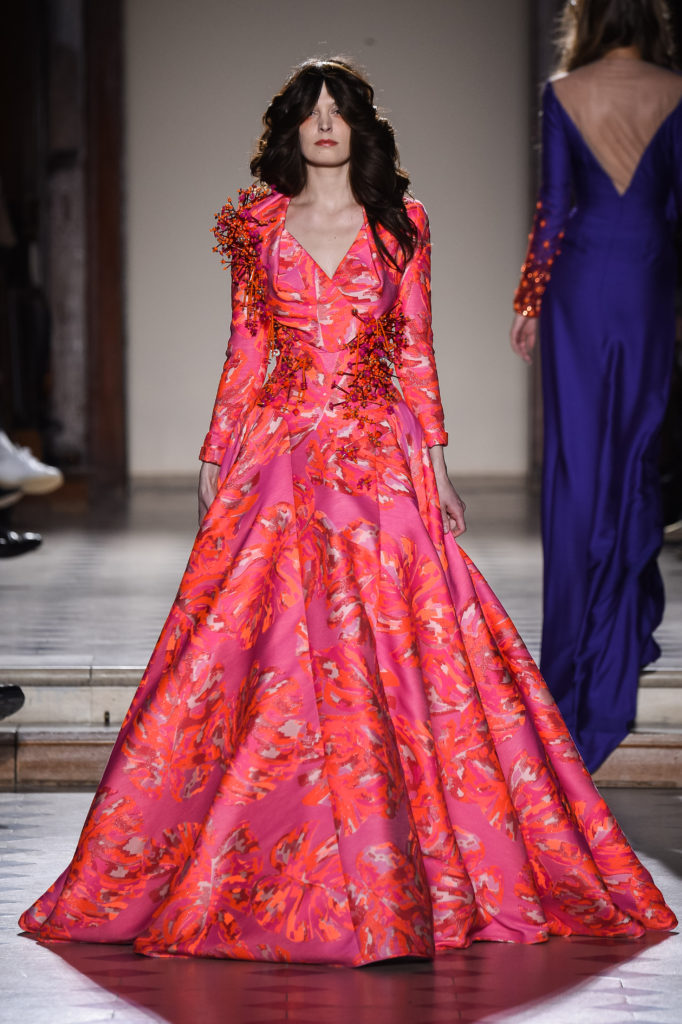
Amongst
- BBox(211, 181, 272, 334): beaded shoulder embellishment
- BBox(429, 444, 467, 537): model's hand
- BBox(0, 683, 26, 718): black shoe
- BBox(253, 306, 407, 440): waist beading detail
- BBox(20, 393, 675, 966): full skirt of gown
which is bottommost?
BBox(0, 683, 26, 718): black shoe

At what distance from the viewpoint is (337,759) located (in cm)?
247

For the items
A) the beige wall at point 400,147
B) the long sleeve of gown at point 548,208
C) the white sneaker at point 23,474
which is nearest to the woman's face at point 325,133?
the long sleeve of gown at point 548,208

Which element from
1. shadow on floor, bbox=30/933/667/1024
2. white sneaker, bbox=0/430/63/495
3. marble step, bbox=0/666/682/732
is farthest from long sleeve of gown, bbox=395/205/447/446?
white sneaker, bbox=0/430/63/495

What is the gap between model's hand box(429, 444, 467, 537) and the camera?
273cm

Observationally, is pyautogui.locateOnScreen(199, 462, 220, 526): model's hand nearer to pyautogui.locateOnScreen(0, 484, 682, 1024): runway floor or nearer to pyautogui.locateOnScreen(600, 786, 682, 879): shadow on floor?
pyautogui.locateOnScreen(0, 484, 682, 1024): runway floor

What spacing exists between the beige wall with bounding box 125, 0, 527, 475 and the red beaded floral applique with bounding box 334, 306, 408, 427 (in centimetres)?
786

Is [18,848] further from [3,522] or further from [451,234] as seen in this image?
[451,234]

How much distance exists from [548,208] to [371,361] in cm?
109

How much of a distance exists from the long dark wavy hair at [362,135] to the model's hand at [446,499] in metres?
0.32

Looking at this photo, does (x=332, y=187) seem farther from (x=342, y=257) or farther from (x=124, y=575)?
(x=124, y=575)

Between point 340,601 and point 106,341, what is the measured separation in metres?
8.17

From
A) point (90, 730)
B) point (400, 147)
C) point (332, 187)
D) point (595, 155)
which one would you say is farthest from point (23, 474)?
A: point (400, 147)

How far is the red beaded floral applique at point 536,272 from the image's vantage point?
12.1 feet

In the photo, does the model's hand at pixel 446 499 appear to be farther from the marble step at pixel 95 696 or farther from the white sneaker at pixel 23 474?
the white sneaker at pixel 23 474
